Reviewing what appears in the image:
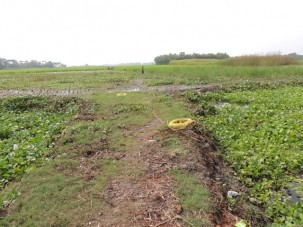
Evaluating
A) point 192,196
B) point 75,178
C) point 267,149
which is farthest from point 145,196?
point 267,149

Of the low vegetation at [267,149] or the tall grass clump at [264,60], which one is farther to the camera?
the tall grass clump at [264,60]

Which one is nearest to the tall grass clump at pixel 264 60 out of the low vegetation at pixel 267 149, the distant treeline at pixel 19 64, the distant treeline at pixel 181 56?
the low vegetation at pixel 267 149

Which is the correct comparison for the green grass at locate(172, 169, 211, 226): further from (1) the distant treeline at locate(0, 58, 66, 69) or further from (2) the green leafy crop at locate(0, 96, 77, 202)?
(1) the distant treeline at locate(0, 58, 66, 69)

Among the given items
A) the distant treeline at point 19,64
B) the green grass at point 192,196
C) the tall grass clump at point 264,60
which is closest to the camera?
the green grass at point 192,196

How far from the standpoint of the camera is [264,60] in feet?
59.5

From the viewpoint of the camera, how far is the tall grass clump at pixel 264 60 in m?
18.2

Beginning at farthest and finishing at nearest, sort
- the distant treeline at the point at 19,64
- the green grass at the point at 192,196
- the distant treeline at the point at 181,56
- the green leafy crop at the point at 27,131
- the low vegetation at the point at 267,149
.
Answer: the distant treeline at the point at 19,64 < the distant treeline at the point at 181,56 < the green leafy crop at the point at 27,131 < the low vegetation at the point at 267,149 < the green grass at the point at 192,196

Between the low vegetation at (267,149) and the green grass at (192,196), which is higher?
the green grass at (192,196)

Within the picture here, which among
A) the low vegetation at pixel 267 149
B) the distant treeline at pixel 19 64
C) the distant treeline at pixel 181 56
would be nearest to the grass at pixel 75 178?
the low vegetation at pixel 267 149

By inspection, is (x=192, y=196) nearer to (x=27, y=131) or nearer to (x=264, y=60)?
(x=27, y=131)

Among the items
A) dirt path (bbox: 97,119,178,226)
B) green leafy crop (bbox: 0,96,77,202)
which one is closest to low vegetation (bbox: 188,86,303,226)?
dirt path (bbox: 97,119,178,226)

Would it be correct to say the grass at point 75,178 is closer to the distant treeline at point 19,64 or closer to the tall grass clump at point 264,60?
the tall grass clump at point 264,60

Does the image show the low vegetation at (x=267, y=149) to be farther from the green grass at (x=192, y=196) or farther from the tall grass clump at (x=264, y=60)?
the tall grass clump at (x=264, y=60)

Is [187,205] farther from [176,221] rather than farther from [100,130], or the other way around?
[100,130]
